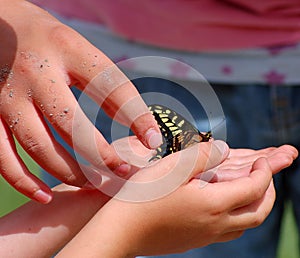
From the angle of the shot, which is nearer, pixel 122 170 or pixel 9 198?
pixel 122 170

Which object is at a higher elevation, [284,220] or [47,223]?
[47,223]

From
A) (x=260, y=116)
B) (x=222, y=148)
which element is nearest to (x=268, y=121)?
(x=260, y=116)

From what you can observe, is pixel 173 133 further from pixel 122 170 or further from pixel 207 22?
pixel 207 22

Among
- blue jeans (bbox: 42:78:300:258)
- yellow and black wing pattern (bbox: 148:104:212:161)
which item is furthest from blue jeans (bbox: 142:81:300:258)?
yellow and black wing pattern (bbox: 148:104:212:161)

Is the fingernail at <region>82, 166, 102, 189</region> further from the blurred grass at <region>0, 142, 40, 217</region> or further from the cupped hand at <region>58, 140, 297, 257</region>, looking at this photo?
the blurred grass at <region>0, 142, 40, 217</region>

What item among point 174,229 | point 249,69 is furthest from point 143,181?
point 249,69

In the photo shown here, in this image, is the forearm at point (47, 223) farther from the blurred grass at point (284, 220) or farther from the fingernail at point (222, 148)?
the blurred grass at point (284, 220)
